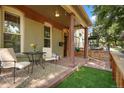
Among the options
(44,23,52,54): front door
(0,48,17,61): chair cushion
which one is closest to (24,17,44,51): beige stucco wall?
(44,23,52,54): front door

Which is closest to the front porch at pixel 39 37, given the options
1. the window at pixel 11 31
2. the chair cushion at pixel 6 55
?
the window at pixel 11 31

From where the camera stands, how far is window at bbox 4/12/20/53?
5.95 metres

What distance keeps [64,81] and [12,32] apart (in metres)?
2.97

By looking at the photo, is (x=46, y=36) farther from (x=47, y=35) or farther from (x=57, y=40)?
(x=57, y=40)

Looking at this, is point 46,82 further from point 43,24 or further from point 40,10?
point 43,24

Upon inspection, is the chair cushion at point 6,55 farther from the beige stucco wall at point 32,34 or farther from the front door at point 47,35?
the front door at point 47,35

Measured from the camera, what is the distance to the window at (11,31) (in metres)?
5.95

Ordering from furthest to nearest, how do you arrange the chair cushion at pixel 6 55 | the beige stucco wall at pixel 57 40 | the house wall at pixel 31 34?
the beige stucco wall at pixel 57 40, the house wall at pixel 31 34, the chair cushion at pixel 6 55

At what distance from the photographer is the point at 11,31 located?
6.21 metres

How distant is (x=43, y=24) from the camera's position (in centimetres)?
859

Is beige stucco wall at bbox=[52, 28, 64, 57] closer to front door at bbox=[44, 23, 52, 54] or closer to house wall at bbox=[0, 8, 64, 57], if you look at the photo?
front door at bbox=[44, 23, 52, 54]

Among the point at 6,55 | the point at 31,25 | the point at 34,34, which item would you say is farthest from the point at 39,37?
the point at 6,55

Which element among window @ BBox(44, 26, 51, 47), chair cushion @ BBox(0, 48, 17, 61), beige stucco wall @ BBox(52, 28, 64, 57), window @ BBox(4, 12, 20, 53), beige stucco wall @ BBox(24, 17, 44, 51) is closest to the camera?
chair cushion @ BBox(0, 48, 17, 61)
